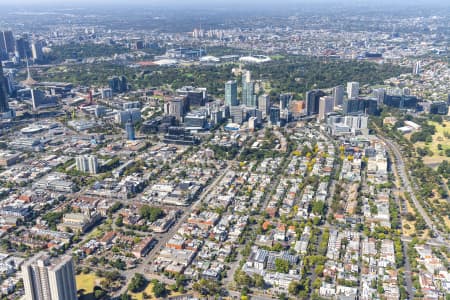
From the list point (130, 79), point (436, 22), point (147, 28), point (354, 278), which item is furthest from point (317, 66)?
point (436, 22)

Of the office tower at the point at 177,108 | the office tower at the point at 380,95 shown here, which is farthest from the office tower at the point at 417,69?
the office tower at the point at 177,108

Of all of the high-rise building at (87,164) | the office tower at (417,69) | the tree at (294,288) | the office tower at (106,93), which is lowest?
the tree at (294,288)

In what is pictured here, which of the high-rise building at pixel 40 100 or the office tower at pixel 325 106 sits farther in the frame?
the high-rise building at pixel 40 100

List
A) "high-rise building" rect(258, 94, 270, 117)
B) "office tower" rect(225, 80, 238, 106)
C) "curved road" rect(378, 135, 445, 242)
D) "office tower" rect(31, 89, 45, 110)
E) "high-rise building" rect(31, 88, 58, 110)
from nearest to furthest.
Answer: "curved road" rect(378, 135, 445, 242)
"high-rise building" rect(258, 94, 270, 117)
"office tower" rect(225, 80, 238, 106)
"office tower" rect(31, 89, 45, 110)
"high-rise building" rect(31, 88, 58, 110)

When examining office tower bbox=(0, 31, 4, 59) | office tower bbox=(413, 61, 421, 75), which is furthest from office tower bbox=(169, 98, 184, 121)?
office tower bbox=(0, 31, 4, 59)

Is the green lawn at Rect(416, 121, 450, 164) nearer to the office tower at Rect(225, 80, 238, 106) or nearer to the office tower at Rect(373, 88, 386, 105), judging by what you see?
the office tower at Rect(373, 88, 386, 105)

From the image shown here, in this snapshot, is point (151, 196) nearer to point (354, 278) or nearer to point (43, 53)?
point (354, 278)

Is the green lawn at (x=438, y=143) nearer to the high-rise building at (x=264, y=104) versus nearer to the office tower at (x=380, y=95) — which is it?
the office tower at (x=380, y=95)
